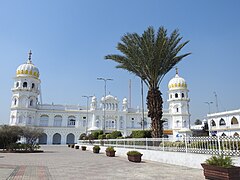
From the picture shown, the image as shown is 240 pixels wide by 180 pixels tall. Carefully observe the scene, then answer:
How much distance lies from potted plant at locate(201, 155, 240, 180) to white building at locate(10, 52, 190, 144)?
1746 inches

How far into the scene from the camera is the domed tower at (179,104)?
194 ft

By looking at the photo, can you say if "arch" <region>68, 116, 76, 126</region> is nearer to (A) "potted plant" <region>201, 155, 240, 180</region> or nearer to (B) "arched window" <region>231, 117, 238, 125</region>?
(B) "arched window" <region>231, 117, 238, 125</region>

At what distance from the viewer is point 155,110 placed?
1894 cm

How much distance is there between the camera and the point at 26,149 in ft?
80.7

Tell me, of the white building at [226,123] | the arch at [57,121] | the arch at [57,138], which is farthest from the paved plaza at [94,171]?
the arch at [57,138]

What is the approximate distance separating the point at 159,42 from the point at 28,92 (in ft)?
136

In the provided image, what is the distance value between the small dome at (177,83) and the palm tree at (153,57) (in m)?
41.2

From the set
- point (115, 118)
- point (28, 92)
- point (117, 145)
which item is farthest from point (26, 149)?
point (115, 118)

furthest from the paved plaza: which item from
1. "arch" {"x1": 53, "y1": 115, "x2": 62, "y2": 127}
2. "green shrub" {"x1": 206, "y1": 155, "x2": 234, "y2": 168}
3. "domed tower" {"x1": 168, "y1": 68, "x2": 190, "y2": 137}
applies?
"domed tower" {"x1": 168, "y1": 68, "x2": 190, "y2": 137}

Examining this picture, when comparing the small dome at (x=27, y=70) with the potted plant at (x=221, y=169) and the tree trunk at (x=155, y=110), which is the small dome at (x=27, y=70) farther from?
the potted plant at (x=221, y=169)

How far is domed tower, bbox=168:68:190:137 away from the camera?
194ft

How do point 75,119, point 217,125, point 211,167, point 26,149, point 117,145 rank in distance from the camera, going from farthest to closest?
point 75,119 → point 217,125 → point 26,149 → point 117,145 → point 211,167

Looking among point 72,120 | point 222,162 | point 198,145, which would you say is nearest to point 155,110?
point 198,145

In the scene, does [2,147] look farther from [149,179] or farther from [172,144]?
[149,179]
